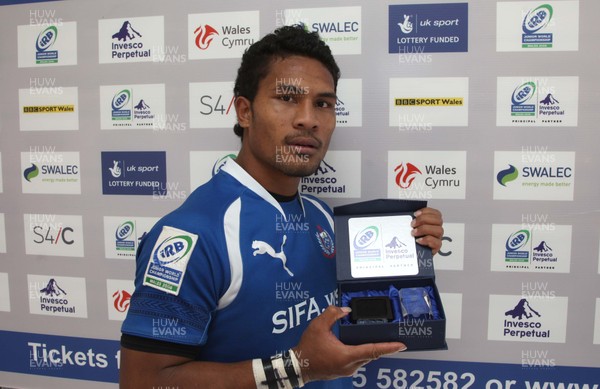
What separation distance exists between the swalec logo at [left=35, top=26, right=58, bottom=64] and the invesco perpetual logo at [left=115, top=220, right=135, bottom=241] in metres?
0.75

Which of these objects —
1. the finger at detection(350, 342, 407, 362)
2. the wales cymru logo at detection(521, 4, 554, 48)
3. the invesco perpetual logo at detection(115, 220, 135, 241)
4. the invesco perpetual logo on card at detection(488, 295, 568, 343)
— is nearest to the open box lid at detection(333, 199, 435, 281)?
the finger at detection(350, 342, 407, 362)

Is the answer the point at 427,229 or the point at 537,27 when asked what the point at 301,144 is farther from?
the point at 537,27

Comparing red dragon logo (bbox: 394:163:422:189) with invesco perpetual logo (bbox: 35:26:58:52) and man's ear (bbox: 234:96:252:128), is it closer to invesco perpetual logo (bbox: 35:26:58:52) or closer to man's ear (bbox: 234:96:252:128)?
man's ear (bbox: 234:96:252:128)

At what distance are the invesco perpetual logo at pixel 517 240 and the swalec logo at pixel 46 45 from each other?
197cm

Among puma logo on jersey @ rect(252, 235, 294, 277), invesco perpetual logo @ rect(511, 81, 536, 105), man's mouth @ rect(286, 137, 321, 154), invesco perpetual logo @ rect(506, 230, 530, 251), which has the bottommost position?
invesco perpetual logo @ rect(506, 230, 530, 251)

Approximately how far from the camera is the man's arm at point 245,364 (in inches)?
34.2

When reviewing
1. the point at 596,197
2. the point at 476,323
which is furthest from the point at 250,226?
the point at 596,197

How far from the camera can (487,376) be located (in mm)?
1515

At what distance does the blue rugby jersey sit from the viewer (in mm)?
931

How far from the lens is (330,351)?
2.85 feet

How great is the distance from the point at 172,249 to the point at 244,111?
0.47 metres

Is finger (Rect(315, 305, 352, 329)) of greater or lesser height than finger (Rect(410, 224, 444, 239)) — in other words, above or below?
below

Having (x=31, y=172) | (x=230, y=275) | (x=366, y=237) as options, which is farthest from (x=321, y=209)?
(x=31, y=172)

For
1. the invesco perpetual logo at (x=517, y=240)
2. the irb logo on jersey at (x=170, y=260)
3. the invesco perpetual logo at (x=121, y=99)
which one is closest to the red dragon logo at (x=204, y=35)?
the invesco perpetual logo at (x=121, y=99)
